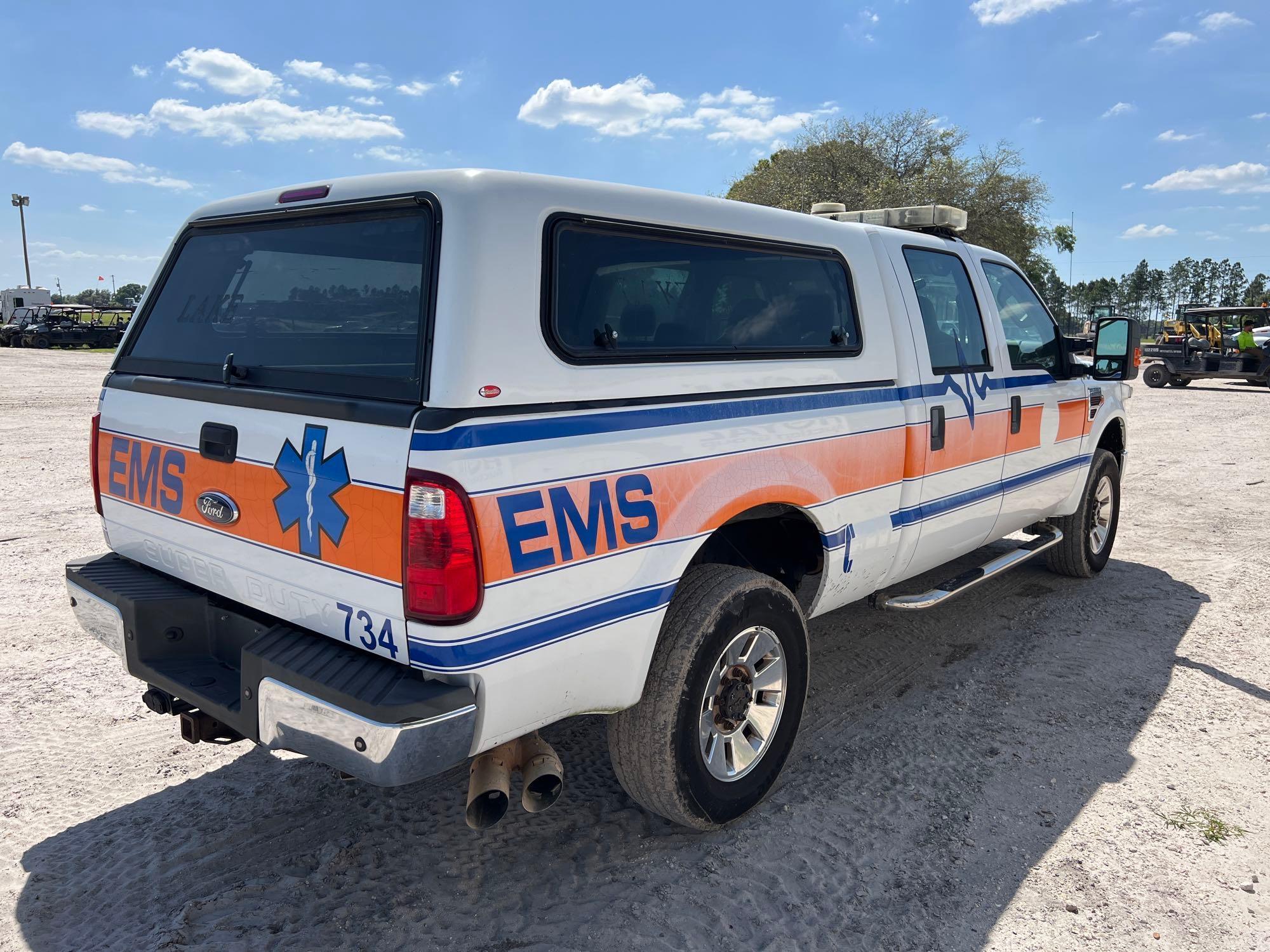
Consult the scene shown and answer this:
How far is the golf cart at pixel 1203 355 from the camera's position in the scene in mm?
20766

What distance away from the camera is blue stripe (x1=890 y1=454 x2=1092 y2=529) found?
12.7 ft

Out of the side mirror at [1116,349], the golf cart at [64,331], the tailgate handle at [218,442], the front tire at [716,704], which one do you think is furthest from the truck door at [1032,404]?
the golf cart at [64,331]

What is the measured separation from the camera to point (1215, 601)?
564 centimetres

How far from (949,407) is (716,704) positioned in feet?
6.01

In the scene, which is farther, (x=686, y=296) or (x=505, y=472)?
(x=686, y=296)

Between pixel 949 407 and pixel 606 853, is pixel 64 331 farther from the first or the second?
pixel 606 853

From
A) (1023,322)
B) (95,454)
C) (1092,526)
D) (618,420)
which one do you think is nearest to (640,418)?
(618,420)

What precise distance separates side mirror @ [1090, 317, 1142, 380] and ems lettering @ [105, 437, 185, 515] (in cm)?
471

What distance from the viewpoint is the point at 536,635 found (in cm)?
242

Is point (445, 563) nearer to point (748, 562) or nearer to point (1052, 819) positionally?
point (748, 562)

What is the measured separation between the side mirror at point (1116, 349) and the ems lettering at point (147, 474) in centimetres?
471

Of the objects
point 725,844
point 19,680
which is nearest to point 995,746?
point 725,844

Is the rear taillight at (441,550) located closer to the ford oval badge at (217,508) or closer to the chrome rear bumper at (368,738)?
the chrome rear bumper at (368,738)

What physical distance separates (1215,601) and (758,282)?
4151 millimetres
